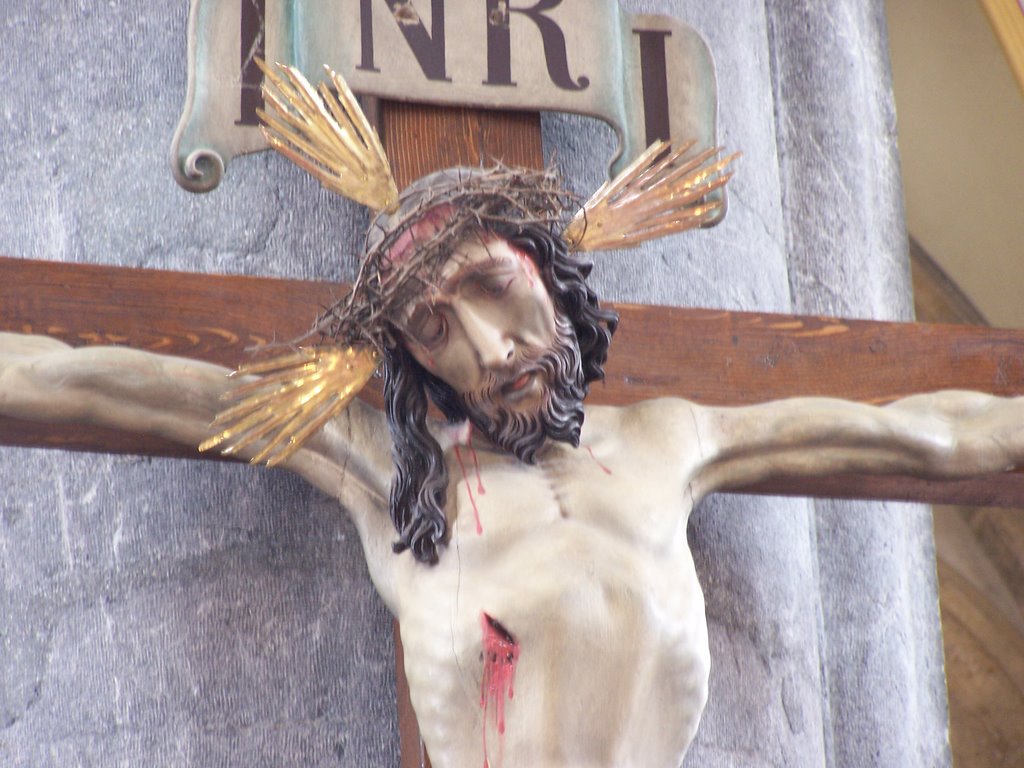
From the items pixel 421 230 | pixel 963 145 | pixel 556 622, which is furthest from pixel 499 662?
pixel 963 145

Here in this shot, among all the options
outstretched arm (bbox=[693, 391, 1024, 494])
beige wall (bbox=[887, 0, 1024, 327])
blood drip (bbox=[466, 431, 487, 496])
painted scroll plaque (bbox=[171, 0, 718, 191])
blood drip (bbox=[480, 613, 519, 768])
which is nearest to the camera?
blood drip (bbox=[480, 613, 519, 768])

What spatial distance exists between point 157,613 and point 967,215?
7.37 feet

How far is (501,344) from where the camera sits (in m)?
2.28

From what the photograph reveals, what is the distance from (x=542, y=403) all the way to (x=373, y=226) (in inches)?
10.2

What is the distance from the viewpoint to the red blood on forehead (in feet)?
7.54

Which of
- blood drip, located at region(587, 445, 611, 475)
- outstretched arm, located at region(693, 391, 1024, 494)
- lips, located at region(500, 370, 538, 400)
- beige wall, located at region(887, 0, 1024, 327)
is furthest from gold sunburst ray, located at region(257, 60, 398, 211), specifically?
beige wall, located at region(887, 0, 1024, 327)

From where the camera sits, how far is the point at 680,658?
90.1 inches

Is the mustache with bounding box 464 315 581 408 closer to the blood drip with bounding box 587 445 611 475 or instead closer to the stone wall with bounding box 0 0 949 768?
the blood drip with bounding box 587 445 611 475

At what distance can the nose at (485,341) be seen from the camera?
7.47 feet

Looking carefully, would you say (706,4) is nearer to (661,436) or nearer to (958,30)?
(661,436)

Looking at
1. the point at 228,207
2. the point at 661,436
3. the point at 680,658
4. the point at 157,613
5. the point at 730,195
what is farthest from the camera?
the point at 730,195

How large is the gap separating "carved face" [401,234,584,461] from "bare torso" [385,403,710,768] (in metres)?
0.06

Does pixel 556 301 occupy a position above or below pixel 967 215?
above

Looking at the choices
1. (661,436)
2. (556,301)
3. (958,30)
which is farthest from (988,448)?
(958,30)
